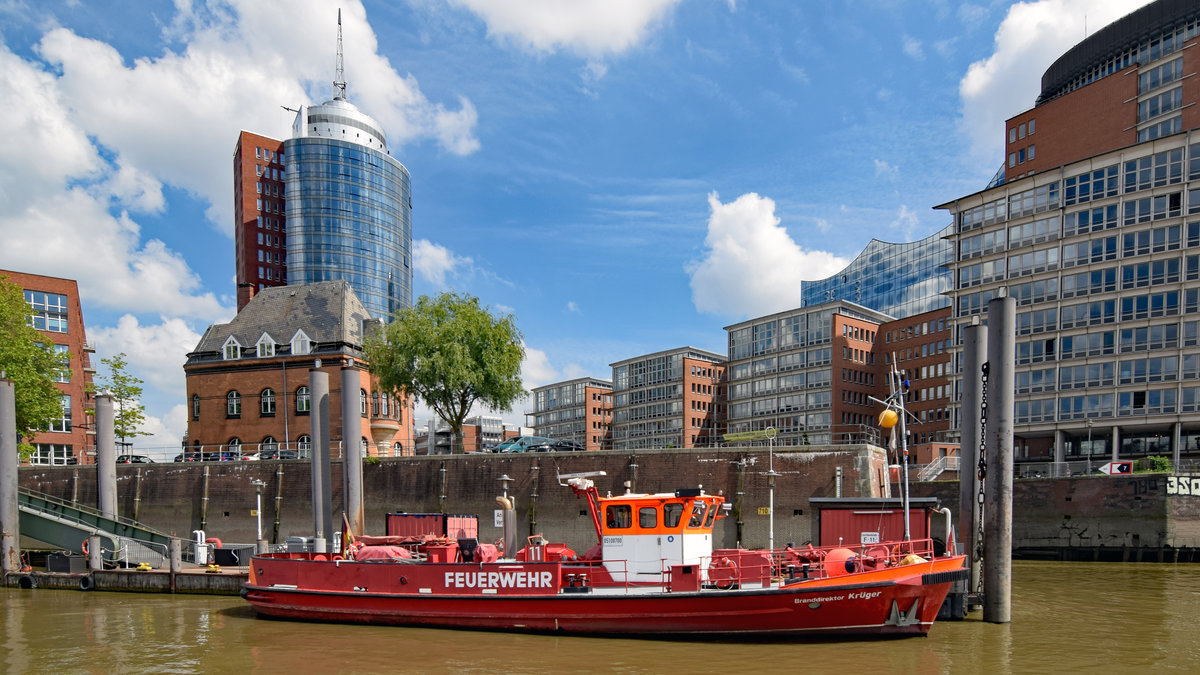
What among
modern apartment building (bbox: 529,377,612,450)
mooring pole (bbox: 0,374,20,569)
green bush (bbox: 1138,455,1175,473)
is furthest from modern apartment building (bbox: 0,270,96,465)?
modern apartment building (bbox: 529,377,612,450)

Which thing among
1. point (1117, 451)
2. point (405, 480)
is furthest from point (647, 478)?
point (1117, 451)

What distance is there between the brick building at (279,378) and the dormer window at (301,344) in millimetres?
60

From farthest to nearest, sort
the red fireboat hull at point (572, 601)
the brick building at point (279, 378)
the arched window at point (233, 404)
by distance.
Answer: the arched window at point (233, 404), the brick building at point (279, 378), the red fireboat hull at point (572, 601)

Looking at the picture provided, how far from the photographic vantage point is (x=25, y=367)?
132 ft

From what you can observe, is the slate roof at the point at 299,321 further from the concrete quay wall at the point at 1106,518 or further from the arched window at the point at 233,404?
the concrete quay wall at the point at 1106,518

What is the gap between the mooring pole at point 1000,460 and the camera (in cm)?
1920

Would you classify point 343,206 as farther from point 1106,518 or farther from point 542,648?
point 542,648

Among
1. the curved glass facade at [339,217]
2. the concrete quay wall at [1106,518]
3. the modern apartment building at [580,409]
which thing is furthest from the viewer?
the modern apartment building at [580,409]

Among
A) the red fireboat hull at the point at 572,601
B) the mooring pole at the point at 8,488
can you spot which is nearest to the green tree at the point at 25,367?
the mooring pole at the point at 8,488

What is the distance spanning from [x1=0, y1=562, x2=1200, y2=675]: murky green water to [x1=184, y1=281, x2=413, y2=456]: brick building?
24003 millimetres

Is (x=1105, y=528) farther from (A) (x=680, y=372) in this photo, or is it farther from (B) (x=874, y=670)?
(A) (x=680, y=372)

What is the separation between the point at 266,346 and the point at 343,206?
6713 centimetres

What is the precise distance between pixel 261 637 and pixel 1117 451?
5482 centimetres

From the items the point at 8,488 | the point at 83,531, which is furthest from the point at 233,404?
the point at 8,488
